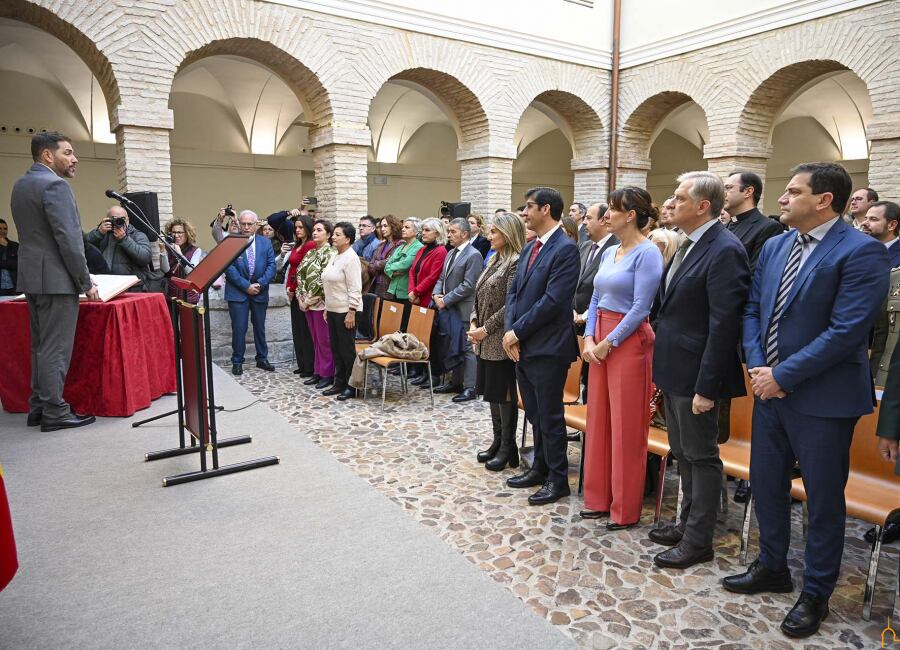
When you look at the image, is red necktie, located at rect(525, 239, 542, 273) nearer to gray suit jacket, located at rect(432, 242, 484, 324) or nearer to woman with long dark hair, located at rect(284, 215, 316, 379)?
gray suit jacket, located at rect(432, 242, 484, 324)

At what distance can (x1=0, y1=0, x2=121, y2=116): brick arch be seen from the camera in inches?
305

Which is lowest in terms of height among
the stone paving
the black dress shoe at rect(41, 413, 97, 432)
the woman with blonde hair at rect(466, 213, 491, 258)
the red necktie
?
the stone paving

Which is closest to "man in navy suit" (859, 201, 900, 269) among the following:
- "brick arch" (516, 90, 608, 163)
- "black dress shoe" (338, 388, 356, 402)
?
"black dress shoe" (338, 388, 356, 402)

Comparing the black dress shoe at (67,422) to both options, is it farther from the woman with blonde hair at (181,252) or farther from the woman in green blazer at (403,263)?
the woman in green blazer at (403,263)

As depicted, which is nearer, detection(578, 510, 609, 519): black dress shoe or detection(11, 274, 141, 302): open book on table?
detection(578, 510, 609, 519): black dress shoe

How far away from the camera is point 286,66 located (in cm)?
977

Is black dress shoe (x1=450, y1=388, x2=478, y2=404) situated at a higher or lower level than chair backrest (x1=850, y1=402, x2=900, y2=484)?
lower

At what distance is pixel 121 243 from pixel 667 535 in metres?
5.59

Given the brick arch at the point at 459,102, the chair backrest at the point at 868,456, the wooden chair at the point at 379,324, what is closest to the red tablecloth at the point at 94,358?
the wooden chair at the point at 379,324

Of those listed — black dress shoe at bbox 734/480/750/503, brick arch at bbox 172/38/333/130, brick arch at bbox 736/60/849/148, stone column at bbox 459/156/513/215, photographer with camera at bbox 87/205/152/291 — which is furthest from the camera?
stone column at bbox 459/156/513/215

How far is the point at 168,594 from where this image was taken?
260cm

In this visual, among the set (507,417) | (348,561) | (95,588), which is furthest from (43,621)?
(507,417)

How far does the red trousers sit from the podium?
2.05 m

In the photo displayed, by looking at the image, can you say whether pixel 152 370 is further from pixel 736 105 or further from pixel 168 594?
pixel 736 105
